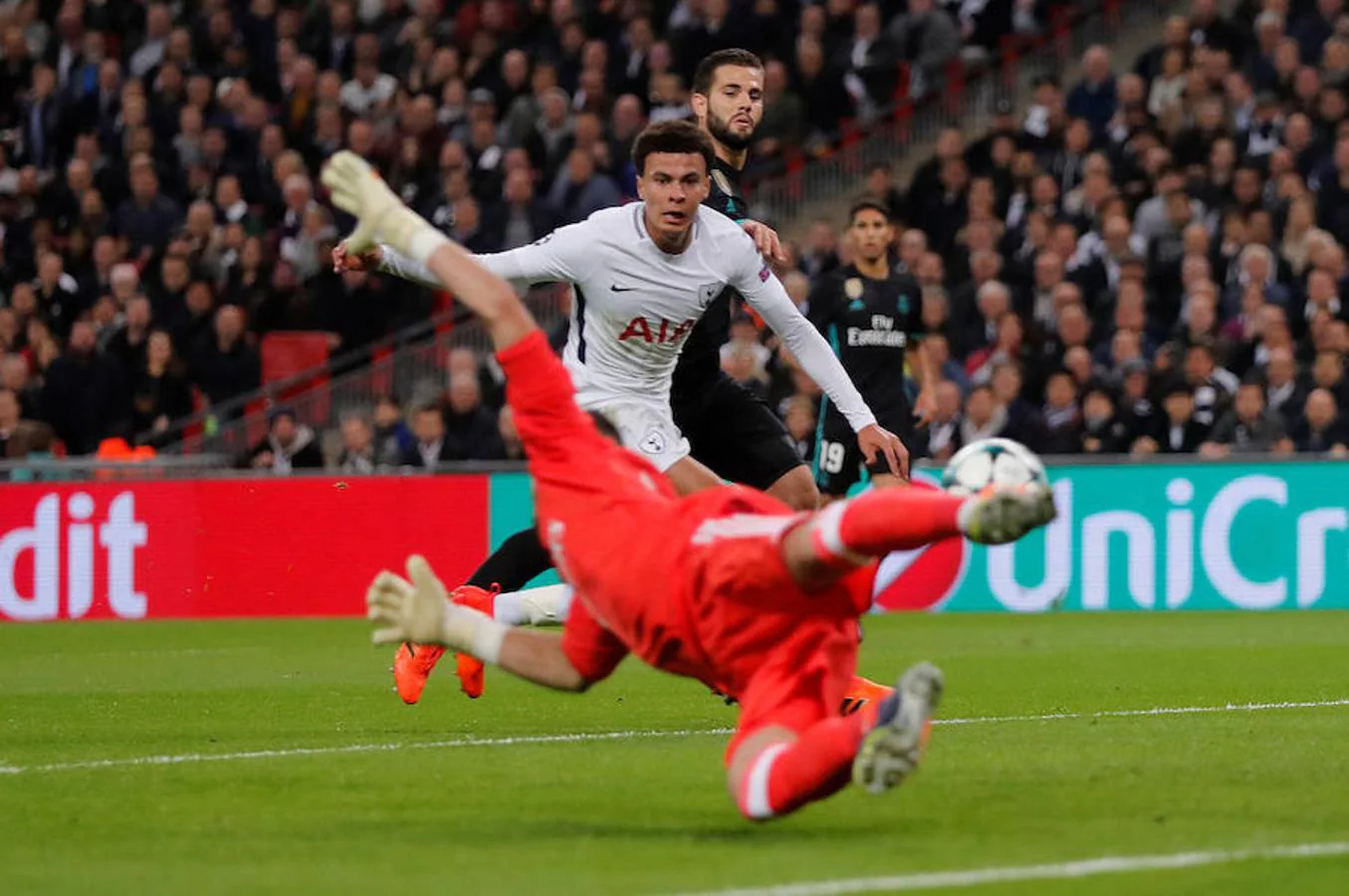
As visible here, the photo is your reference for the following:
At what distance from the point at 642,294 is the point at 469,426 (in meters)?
10.5

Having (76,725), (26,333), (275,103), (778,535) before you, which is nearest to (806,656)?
(778,535)

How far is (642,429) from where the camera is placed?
906cm

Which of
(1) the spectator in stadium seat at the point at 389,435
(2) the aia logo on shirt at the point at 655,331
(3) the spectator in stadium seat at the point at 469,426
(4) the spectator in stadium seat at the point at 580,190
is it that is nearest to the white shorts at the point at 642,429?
(2) the aia logo on shirt at the point at 655,331

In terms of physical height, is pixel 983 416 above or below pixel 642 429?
below

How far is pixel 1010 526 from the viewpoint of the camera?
224 inches

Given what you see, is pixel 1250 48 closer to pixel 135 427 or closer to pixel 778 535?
pixel 135 427

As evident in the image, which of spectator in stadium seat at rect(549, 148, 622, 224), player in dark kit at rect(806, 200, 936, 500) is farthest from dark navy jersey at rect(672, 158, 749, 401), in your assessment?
spectator in stadium seat at rect(549, 148, 622, 224)

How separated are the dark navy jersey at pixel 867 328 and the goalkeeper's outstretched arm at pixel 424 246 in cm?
686

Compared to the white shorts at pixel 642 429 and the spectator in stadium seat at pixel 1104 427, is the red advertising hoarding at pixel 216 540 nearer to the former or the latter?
the spectator in stadium seat at pixel 1104 427

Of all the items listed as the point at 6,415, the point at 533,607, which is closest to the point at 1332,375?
the point at 533,607

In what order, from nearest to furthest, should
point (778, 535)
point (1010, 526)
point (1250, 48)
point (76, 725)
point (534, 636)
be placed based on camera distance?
point (1010, 526) → point (778, 535) → point (534, 636) → point (76, 725) → point (1250, 48)

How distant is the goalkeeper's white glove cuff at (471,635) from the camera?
22.6ft

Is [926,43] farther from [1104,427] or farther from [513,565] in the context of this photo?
[513,565]

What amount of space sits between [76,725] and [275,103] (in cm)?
1642
